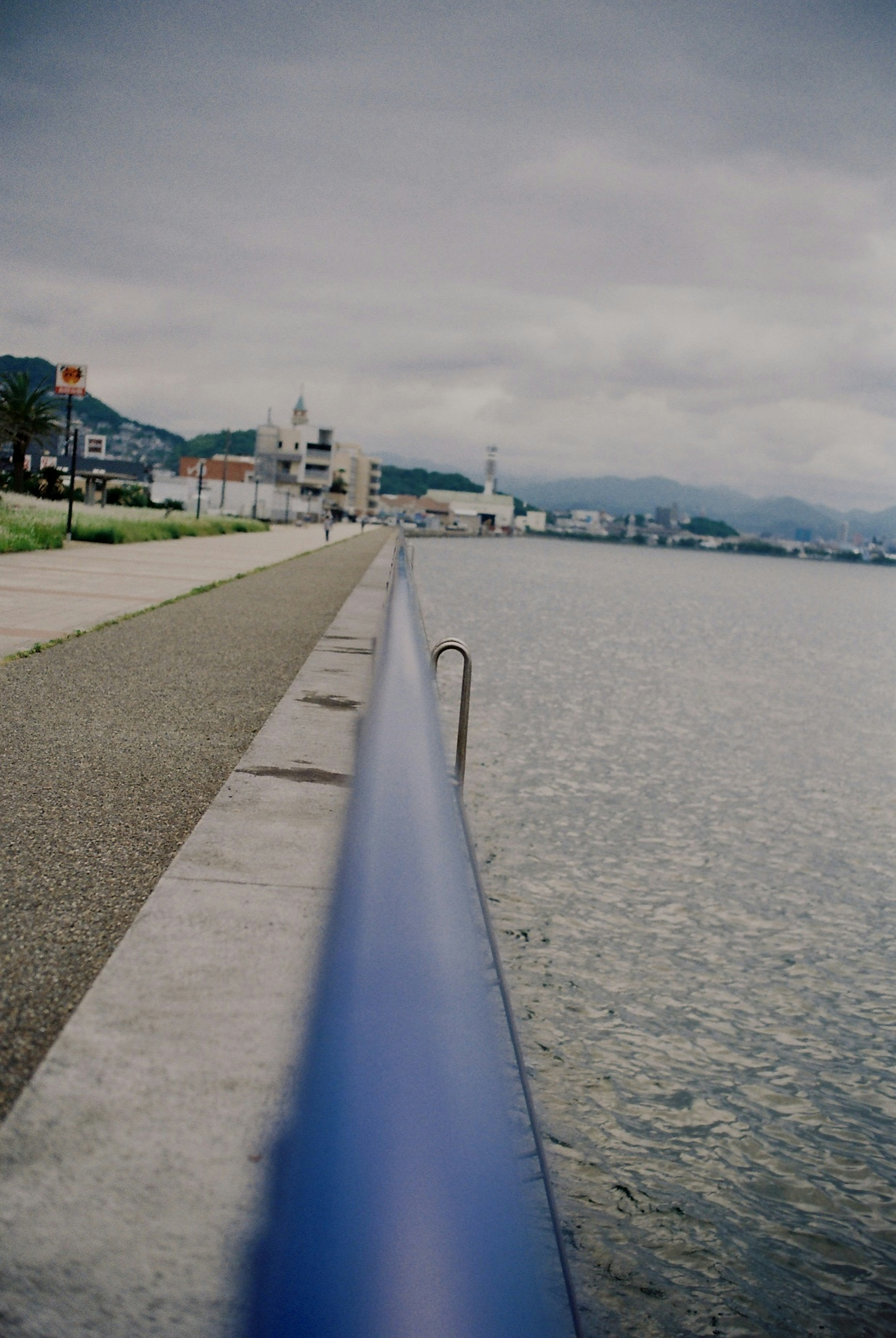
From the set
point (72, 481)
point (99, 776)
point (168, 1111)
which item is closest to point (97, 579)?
point (72, 481)

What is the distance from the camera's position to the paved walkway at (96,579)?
11867 millimetres

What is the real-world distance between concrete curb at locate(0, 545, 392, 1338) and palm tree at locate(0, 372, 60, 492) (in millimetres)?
58860

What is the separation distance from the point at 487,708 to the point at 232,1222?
12.0 metres

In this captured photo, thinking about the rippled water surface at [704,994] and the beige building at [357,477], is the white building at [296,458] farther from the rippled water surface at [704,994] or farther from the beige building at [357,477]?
the rippled water surface at [704,994]

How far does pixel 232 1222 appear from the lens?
200cm

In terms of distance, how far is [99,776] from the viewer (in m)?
5.66

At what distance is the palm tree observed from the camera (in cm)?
5841

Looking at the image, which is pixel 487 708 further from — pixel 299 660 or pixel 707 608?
pixel 707 608

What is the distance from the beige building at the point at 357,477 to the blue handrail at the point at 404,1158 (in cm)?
14537

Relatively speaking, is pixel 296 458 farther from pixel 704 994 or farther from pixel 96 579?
pixel 704 994

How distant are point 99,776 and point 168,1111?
3525 millimetres

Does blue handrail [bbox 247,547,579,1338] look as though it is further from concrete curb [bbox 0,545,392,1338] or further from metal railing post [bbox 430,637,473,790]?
metal railing post [bbox 430,637,473,790]

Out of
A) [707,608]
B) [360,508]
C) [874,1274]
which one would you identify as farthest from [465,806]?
[360,508]

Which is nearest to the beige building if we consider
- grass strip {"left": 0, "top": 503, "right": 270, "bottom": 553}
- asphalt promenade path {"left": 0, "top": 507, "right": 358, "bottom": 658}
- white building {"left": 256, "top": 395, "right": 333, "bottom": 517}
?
white building {"left": 256, "top": 395, "right": 333, "bottom": 517}
